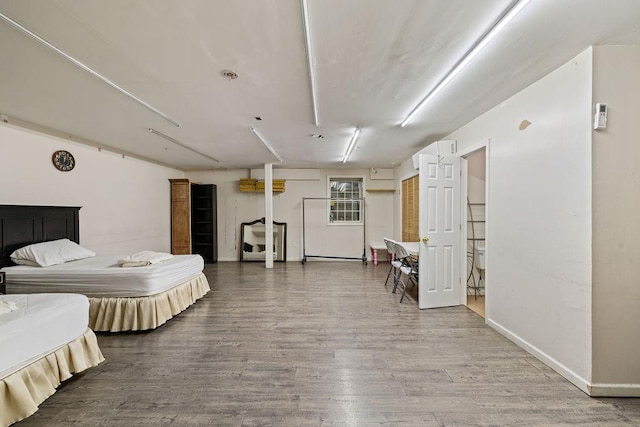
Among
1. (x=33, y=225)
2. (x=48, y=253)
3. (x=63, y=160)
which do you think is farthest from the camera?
(x=63, y=160)

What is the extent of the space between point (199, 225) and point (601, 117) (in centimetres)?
736

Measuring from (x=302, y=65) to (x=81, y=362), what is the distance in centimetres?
291

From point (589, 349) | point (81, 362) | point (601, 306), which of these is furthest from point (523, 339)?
point (81, 362)

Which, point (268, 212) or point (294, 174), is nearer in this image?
point (268, 212)

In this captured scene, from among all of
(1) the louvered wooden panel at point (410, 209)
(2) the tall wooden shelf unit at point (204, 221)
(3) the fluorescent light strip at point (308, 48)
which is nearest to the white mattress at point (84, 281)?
(3) the fluorescent light strip at point (308, 48)

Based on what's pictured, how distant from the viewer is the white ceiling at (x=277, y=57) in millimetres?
1456

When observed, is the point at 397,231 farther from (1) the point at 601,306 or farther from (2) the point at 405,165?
(1) the point at 601,306

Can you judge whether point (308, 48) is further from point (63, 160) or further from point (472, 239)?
point (63, 160)

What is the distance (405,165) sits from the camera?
583 centimetres

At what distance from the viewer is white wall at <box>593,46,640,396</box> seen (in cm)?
180

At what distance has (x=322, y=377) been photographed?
6.63ft

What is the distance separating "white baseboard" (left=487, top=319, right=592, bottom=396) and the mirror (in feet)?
16.6

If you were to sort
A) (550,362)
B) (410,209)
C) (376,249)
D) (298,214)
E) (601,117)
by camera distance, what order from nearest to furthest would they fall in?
(601,117)
(550,362)
(410,209)
(376,249)
(298,214)

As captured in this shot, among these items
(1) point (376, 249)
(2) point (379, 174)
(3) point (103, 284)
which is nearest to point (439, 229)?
(1) point (376, 249)
